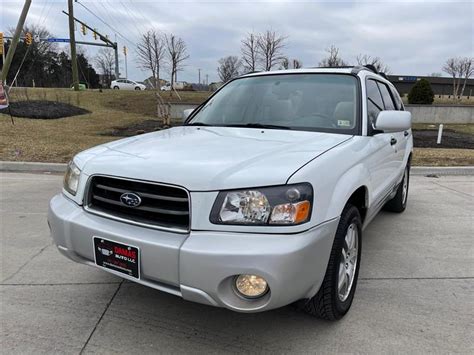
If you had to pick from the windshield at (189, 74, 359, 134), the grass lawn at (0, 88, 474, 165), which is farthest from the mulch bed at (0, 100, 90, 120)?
the windshield at (189, 74, 359, 134)

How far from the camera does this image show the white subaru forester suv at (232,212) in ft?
6.79

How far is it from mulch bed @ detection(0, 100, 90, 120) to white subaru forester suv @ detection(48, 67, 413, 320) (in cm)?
1471

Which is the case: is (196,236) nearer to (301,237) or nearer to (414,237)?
(301,237)

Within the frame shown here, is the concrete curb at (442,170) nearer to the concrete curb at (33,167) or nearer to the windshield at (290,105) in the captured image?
the windshield at (290,105)

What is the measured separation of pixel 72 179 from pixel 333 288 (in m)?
1.85

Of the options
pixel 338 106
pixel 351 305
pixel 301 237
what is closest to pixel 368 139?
pixel 338 106

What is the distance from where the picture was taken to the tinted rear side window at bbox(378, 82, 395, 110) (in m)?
4.45

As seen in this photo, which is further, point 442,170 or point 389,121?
point 442,170

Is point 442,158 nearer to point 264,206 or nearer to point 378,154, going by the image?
point 378,154

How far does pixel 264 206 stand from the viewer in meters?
2.12

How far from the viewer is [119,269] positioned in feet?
7.76

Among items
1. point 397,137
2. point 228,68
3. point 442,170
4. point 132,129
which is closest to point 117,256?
point 397,137

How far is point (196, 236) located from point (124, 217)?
0.54 meters

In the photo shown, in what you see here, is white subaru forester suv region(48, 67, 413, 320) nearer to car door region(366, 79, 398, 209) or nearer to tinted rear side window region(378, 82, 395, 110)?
car door region(366, 79, 398, 209)
